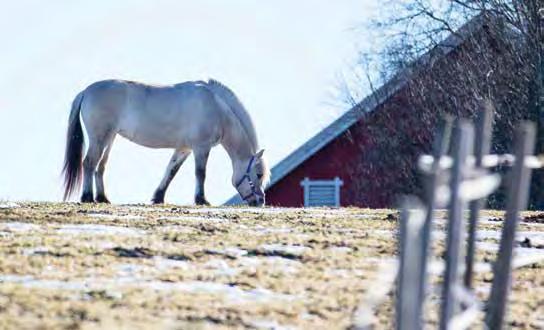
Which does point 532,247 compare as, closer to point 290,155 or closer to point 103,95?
point 103,95

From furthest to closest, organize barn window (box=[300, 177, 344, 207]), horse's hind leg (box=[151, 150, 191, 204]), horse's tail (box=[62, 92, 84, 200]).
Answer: barn window (box=[300, 177, 344, 207]) < horse's hind leg (box=[151, 150, 191, 204]) < horse's tail (box=[62, 92, 84, 200])

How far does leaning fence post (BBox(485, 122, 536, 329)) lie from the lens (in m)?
7.02

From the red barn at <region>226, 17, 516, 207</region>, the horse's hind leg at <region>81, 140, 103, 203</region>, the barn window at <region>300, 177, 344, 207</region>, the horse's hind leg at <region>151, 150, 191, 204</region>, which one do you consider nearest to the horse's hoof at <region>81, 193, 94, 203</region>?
the horse's hind leg at <region>81, 140, 103, 203</region>

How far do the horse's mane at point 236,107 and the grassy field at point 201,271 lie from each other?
7.58 metres

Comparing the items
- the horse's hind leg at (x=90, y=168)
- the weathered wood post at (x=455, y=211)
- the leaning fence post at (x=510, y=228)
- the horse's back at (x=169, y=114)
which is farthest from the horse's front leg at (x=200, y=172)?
the weathered wood post at (x=455, y=211)

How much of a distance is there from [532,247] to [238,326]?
4.26 m

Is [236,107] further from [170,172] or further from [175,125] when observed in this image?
[170,172]

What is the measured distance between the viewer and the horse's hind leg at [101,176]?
1822cm

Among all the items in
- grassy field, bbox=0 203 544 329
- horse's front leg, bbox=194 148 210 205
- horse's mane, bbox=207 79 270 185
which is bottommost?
grassy field, bbox=0 203 544 329

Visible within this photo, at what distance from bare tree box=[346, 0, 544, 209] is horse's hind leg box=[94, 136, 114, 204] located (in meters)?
9.04

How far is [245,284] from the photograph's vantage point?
8539 mm

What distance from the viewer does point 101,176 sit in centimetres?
1856

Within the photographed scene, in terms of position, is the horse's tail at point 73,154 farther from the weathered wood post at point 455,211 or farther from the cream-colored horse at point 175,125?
the weathered wood post at point 455,211

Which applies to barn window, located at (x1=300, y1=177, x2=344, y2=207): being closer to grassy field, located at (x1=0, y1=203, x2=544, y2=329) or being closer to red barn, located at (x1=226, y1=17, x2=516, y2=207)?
red barn, located at (x1=226, y1=17, x2=516, y2=207)
